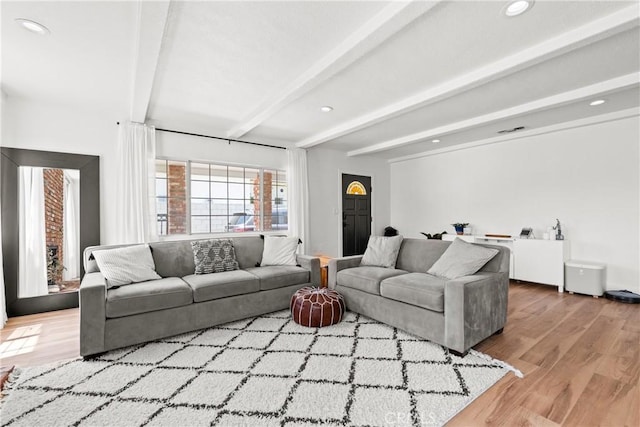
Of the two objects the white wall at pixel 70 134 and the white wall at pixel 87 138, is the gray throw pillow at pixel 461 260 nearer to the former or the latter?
the white wall at pixel 87 138

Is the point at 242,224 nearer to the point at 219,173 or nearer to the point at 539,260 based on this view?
the point at 219,173

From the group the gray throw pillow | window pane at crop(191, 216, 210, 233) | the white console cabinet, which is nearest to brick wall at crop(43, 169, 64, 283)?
window pane at crop(191, 216, 210, 233)

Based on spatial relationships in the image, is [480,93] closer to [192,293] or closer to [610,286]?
[610,286]

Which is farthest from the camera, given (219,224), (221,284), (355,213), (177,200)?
(355,213)

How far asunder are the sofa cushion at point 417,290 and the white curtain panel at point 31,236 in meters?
4.05

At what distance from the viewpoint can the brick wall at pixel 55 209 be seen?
3648 millimetres

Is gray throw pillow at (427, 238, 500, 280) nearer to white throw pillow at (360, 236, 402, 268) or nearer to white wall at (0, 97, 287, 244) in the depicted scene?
white throw pillow at (360, 236, 402, 268)

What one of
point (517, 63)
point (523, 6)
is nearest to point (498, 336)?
point (517, 63)

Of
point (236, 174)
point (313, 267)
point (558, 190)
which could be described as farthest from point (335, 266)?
point (558, 190)

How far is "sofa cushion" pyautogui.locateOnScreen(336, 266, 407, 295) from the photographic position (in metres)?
3.13

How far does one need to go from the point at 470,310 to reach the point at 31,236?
4.80 metres

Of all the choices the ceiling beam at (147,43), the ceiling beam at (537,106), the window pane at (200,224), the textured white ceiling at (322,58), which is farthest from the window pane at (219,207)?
the ceiling beam at (537,106)

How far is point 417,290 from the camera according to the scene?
268cm

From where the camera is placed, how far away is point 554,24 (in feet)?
7.04
